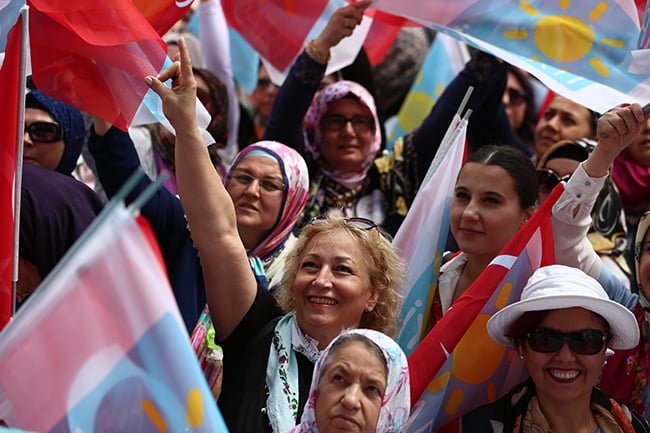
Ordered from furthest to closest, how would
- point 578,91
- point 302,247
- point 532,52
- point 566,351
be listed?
point 532,52 → point 578,91 → point 302,247 → point 566,351

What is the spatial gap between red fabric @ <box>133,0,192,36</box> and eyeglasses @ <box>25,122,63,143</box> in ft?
2.07

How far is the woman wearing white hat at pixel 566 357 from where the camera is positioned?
3.86 meters

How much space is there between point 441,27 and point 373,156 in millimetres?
723

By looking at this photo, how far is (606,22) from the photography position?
482 cm

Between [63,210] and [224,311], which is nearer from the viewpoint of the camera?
[224,311]

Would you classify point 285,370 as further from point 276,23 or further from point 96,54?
point 276,23

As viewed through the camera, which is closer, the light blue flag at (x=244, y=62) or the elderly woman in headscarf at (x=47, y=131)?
the elderly woman in headscarf at (x=47, y=131)

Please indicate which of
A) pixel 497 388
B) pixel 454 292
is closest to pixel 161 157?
pixel 454 292

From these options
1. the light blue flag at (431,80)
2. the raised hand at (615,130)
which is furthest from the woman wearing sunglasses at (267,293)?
the light blue flag at (431,80)

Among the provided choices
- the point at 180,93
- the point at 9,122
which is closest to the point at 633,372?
the point at 180,93

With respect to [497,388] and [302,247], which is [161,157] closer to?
[302,247]

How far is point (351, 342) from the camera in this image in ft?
11.7

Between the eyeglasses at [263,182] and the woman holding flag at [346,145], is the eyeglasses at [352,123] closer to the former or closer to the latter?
the woman holding flag at [346,145]

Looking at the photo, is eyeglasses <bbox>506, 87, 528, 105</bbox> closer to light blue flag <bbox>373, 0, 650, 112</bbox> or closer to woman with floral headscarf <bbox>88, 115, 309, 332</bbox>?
light blue flag <bbox>373, 0, 650, 112</bbox>
